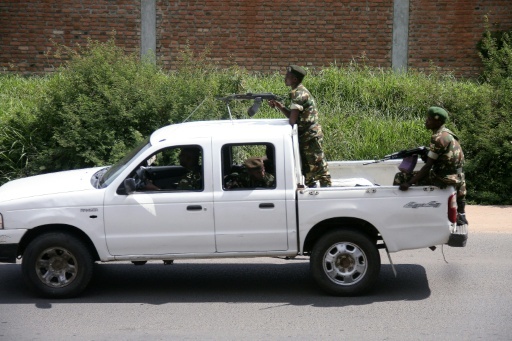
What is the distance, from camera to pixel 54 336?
6984 millimetres

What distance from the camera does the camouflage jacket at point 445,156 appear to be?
8414 millimetres

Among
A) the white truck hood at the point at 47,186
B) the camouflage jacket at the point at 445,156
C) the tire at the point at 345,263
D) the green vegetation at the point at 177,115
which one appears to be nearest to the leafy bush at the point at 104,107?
the green vegetation at the point at 177,115

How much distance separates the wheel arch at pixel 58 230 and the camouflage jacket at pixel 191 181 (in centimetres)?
111

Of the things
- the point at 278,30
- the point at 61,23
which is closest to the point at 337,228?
the point at 278,30

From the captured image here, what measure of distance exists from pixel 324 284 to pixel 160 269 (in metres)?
2.44

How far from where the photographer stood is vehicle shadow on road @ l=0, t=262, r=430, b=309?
26.9ft

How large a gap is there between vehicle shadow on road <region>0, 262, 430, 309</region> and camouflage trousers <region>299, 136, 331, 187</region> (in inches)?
45.6

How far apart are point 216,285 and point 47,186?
7.10 feet

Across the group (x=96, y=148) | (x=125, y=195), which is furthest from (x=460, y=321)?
(x=96, y=148)

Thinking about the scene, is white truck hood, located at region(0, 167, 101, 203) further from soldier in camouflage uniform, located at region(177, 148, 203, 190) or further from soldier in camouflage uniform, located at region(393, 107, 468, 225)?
soldier in camouflage uniform, located at region(393, 107, 468, 225)

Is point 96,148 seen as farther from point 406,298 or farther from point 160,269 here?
point 406,298

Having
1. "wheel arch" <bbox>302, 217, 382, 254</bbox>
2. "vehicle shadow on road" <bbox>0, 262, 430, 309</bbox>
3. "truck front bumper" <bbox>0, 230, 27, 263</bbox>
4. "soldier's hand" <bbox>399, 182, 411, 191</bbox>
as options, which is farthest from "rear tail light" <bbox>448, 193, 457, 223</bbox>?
"truck front bumper" <bbox>0, 230, 27, 263</bbox>

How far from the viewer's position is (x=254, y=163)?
8133mm

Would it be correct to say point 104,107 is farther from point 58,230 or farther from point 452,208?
point 452,208
